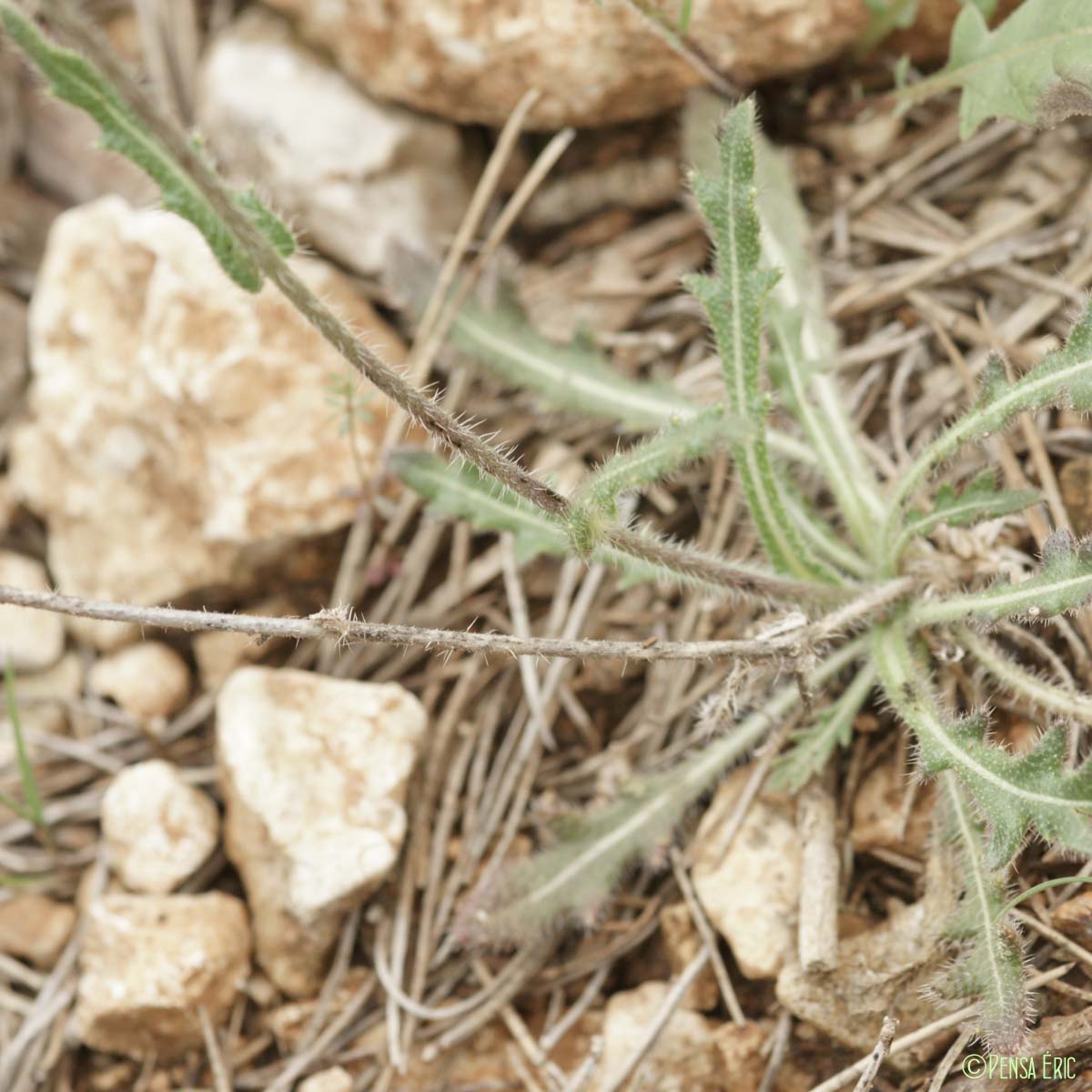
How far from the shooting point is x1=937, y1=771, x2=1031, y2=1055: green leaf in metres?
1.50

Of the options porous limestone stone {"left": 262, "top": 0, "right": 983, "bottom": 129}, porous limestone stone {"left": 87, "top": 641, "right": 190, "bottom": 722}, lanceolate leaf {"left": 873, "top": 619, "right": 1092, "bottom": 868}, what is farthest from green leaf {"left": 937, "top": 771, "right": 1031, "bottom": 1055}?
porous limestone stone {"left": 87, "top": 641, "right": 190, "bottom": 722}

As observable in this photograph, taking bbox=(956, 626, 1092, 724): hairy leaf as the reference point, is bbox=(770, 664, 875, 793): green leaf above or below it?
below

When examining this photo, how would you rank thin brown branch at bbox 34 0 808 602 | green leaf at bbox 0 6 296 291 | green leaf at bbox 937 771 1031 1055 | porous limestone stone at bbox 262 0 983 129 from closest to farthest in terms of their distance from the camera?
1. thin brown branch at bbox 34 0 808 602
2. green leaf at bbox 0 6 296 291
3. green leaf at bbox 937 771 1031 1055
4. porous limestone stone at bbox 262 0 983 129

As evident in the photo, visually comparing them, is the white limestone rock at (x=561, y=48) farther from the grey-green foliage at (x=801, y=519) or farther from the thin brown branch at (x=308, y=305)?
the thin brown branch at (x=308, y=305)

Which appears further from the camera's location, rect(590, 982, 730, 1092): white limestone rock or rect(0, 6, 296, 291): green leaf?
rect(590, 982, 730, 1092): white limestone rock

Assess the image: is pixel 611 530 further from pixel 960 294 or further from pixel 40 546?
pixel 40 546

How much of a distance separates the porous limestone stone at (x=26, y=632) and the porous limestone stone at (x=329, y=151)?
118 centimetres

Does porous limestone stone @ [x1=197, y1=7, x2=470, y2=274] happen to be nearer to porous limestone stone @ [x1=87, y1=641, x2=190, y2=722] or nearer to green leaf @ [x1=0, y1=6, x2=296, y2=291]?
porous limestone stone @ [x1=87, y1=641, x2=190, y2=722]

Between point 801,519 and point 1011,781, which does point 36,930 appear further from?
point 1011,781

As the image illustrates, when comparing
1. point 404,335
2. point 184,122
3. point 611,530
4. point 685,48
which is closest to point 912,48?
point 685,48

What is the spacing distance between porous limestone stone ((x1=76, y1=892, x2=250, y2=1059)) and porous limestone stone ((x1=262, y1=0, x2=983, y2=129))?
203 centimetres

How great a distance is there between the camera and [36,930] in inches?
93.2

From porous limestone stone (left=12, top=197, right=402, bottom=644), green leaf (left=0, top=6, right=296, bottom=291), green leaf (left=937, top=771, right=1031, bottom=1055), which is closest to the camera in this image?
green leaf (left=0, top=6, right=296, bottom=291)

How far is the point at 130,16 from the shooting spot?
10.2ft
